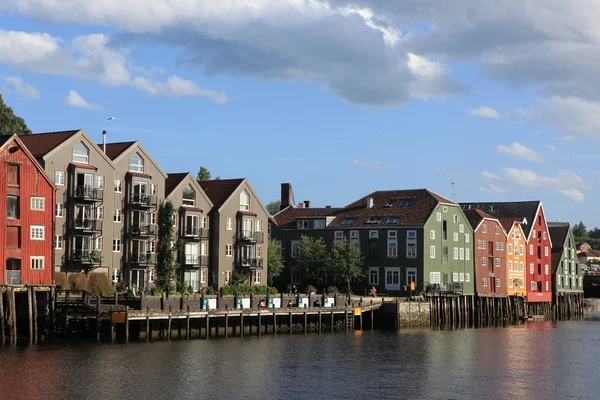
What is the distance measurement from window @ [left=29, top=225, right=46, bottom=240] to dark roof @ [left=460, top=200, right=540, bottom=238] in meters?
74.3

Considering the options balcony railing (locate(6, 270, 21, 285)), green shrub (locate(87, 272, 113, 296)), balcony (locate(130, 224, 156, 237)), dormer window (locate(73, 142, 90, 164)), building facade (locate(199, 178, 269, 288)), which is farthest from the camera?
building facade (locate(199, 178, 269, 288))

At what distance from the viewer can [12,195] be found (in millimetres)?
69125

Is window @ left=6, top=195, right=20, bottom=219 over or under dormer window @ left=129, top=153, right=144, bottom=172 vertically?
under

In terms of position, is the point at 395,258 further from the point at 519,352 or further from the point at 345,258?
the point at 519,352

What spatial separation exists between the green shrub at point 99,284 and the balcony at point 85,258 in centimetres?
103

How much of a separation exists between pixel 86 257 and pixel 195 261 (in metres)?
14.0

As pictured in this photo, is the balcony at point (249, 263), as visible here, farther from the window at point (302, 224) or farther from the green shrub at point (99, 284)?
the green shrub at point (99, 284)

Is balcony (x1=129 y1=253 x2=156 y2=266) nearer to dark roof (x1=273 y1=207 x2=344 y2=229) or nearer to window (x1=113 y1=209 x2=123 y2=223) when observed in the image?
window (x1=113 y1=209 x2=123 y2=223)

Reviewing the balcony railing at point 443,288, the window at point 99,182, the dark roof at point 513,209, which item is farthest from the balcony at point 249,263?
the dark roof at point 513,209

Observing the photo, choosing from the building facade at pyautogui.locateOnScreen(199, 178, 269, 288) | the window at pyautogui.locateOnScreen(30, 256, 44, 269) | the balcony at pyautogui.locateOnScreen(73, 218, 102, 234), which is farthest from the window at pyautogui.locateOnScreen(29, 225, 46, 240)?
the building facade at pyautogui.locateOnScreen(199, 178, 269, 288)

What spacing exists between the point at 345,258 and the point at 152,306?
124 feet

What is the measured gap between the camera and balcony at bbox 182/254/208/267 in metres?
88.4

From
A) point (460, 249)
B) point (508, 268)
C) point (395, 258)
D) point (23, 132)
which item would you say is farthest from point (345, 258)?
point (23, 132)

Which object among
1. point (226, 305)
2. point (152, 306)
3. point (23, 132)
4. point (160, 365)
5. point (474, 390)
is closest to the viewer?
point (474, 390)
